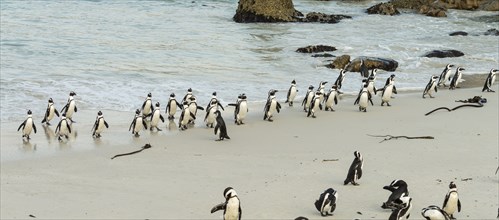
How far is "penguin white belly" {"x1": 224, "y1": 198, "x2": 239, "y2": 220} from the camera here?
8359mm

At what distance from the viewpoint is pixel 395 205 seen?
28.8ft

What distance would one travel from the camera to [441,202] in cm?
934

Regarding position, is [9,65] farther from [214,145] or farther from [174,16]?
[174,16]

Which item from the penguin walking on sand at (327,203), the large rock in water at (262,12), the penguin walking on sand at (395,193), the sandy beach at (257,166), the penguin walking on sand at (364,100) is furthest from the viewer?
the large rock in water at (262,12)

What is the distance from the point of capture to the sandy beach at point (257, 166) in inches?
365

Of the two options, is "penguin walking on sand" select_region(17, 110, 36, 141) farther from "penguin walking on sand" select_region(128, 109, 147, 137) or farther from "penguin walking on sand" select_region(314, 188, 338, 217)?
"penguin walking on sand" select_region(314, 188, 338, 217)

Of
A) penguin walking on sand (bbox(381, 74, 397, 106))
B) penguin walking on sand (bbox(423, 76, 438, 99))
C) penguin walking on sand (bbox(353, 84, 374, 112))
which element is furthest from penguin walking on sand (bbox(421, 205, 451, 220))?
penguin walking on sand (bbox(423, 76, 438, 99))

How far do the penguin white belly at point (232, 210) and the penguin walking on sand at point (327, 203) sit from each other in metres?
0.89

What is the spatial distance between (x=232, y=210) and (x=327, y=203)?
0.98 m

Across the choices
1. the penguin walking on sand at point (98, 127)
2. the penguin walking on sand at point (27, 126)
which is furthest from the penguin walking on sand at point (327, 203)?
the penguin walking on sand at point (27, 126)

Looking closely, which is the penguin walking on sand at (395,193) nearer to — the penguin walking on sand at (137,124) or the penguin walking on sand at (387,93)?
the penguin walking on sand at (137,124)

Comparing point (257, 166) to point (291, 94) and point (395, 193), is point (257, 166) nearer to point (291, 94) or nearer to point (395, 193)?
point (395, 193)

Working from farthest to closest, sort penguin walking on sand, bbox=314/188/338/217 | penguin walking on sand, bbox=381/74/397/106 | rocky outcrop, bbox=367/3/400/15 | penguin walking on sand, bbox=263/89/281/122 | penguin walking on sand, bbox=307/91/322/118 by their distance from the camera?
rocky outcrop, bbox=367/3/400/15, penguin walking on sand, bbox=381/74/397/106, penguin walking on sand, bbox=307/91/322/118, penguin walking on sand, bbox=263/89/281/122, penguin walking on sand, bbox=314/188/338/217

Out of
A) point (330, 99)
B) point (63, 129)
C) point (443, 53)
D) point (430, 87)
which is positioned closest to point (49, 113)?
point (63, 129)
